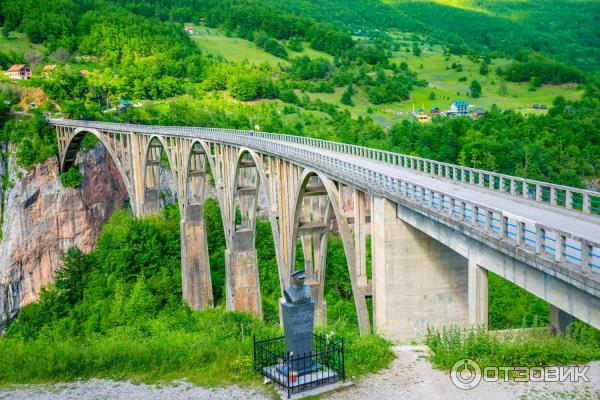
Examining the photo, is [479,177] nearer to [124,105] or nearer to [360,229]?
[360,229]

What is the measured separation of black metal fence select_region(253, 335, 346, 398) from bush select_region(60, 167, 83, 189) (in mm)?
64639

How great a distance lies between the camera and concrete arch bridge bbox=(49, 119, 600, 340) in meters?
17.1

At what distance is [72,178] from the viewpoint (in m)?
78.8

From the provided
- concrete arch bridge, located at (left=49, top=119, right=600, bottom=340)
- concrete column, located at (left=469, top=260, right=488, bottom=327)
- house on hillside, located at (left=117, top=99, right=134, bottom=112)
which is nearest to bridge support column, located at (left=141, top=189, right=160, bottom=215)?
concrete arch bridge, located at (left=49, top=119, right=600, bottom=340)

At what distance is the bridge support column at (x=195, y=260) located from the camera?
58969mm

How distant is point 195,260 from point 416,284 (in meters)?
36.2

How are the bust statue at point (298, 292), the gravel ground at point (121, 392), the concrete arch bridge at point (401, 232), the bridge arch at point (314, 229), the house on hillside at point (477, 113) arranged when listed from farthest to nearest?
the house on hillside at point (477, 113) < the bridge arch at point (314, 229) < the bust statue at point (298, 292) < the gravel ground at point (121, 392) < the concrete arch bridge at point (401, 232)

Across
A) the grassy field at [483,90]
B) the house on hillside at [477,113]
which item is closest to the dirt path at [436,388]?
the house on hillside at [477,113]

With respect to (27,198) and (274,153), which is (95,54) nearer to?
(27,198)

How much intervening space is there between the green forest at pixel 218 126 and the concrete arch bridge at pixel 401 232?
2.52m

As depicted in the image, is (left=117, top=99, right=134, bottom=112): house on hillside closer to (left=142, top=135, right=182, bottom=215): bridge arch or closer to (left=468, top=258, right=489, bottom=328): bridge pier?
(left=142, top=135, right=182, bottom=215): bridge arch

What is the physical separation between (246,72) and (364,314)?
105 meters

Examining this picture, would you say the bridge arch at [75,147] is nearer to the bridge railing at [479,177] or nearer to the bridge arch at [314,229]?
the bridge railing at [479,177]

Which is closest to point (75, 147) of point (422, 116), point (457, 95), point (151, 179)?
point (151, 179)
